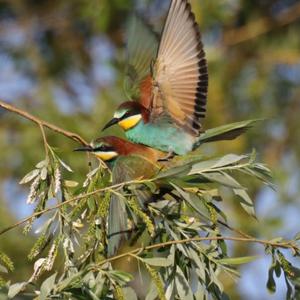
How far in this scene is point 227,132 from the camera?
6.35ft

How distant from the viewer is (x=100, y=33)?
5.73 meters

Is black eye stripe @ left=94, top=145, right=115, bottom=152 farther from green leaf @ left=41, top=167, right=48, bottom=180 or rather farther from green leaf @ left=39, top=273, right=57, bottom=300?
green leaf @ left=39, top=273, right=57, bottom=300

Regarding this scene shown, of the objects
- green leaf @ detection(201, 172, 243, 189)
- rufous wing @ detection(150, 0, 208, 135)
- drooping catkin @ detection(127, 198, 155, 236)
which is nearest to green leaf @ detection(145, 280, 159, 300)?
drooping catkin @ detection(127, 198, 155, 236)

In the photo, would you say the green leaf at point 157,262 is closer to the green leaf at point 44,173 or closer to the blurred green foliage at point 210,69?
the green leaf at point 44,173

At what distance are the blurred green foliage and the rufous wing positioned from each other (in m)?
2.51

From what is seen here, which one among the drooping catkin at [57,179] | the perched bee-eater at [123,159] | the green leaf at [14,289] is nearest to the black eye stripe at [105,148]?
the perched bee-eater at [123,159]

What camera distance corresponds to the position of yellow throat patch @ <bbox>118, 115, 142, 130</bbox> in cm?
203

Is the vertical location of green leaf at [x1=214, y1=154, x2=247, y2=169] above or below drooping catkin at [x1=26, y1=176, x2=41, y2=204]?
below

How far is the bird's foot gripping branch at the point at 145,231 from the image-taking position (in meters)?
1.64

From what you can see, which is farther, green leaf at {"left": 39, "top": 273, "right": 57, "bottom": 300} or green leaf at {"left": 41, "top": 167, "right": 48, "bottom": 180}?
green leaf at {"left": 41, "top": 167, "right": 48, "bottom": 180}

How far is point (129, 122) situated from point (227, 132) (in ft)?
0.72

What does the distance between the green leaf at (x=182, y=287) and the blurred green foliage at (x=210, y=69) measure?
2989 millimetres

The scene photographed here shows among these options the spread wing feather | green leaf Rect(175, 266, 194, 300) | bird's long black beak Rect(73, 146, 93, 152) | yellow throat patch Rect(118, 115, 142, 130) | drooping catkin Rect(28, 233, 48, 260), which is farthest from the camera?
the spread wing feather

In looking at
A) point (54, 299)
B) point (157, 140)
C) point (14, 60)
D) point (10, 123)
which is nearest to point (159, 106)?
point (157, 140)
